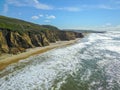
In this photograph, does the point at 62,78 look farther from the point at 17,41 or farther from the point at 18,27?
the point at 18,27

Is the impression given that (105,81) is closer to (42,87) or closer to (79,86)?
(79,86)

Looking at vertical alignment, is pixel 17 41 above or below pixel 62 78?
above

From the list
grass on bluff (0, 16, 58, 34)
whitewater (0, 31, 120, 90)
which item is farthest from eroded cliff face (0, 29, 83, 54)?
whitewater (0, 31, 120, 90)

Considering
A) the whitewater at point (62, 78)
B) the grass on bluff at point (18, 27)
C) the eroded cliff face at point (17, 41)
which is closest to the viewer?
the whitewater at point (62, 78)

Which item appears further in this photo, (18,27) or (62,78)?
(18,27)

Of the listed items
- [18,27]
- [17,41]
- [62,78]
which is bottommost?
[62,78]

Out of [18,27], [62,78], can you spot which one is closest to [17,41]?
[18,27]

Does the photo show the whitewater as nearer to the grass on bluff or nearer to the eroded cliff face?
the eroded cliff face

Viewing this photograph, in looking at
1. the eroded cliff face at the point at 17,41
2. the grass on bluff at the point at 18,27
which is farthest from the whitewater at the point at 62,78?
the grass on bluff at the point at 18,27

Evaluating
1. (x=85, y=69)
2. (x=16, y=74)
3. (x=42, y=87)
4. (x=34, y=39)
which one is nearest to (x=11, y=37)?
(x=34, y=39)

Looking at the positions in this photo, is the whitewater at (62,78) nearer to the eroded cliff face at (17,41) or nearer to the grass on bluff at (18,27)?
the eroded cliff face at (17,41)

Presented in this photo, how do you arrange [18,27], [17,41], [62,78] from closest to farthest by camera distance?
1. [62,78]
2. [17,41]
3. [18,27]
